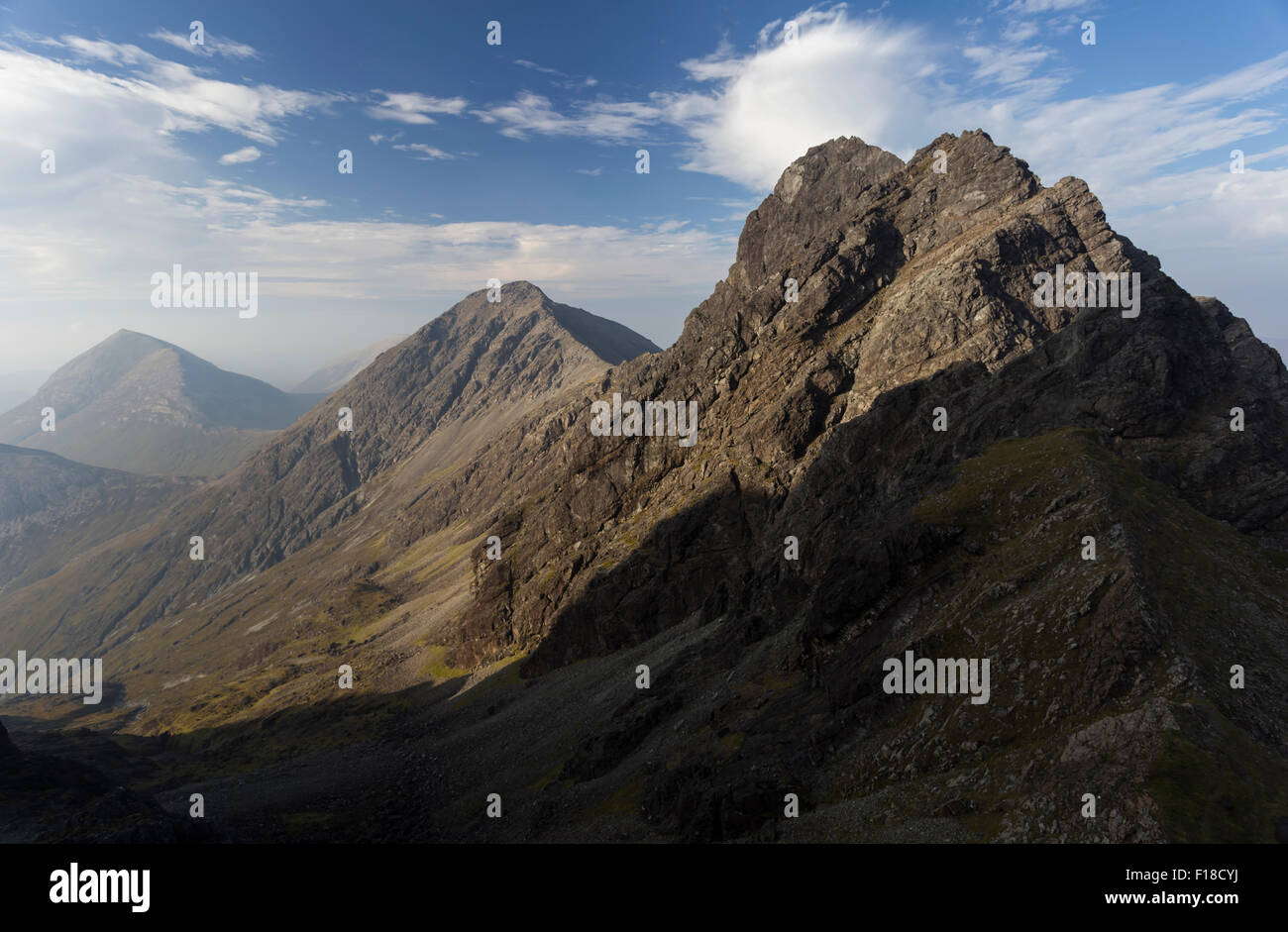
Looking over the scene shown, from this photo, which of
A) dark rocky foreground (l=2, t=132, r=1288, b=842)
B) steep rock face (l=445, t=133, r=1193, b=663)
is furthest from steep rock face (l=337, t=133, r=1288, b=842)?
steep rock face (l=445, t=133, r=1193, b=663)

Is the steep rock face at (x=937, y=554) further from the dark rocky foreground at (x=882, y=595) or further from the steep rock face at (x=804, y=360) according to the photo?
the steep rock face at (x=804, y=360)

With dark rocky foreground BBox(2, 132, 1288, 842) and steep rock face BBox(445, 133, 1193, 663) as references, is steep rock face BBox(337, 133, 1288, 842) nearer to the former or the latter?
dark rocky foreground BBox(2, 132, 1288, 842)

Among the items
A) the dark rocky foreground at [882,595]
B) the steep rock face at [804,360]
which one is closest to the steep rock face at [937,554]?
the dark rocky foreground at [882,595]

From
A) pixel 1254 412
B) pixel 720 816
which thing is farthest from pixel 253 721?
pixel 1254 412

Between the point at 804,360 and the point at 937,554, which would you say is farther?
the point at 804,360

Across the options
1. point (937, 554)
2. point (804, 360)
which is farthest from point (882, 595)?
point (804, 360)

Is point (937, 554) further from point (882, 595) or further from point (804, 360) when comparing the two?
point (804, 360)

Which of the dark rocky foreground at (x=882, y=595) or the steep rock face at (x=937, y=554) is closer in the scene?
the steep rock face at (x=937, y=554)

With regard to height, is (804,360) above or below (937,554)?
above

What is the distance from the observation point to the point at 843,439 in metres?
89.1

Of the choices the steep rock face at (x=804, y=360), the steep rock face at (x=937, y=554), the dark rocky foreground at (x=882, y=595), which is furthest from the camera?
the steep rock face at (x=804, y=360)
